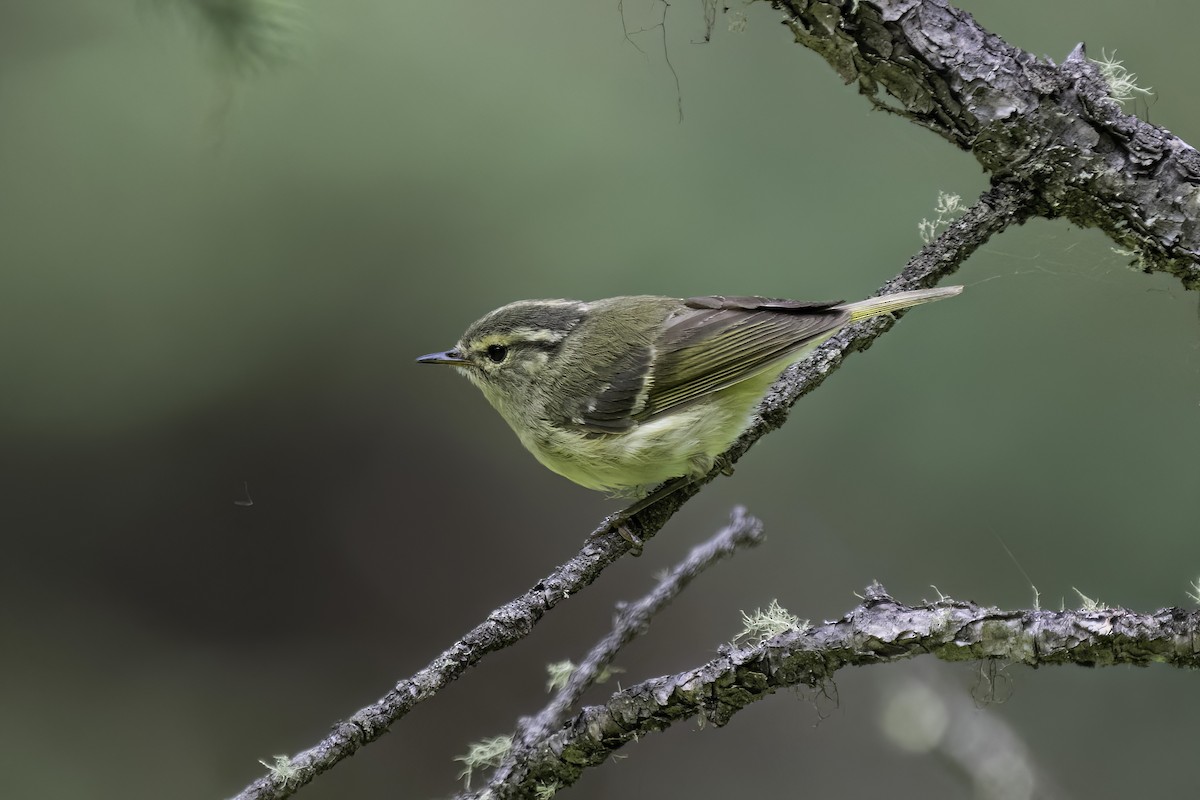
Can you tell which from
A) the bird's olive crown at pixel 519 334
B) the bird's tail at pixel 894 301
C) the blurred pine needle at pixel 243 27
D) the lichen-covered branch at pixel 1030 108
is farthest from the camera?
the bird's olive crown at pixel 519 334

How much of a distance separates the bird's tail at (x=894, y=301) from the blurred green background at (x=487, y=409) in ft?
0.98

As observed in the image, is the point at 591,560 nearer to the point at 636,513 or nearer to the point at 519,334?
the point at 636,513

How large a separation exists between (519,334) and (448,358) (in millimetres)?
160

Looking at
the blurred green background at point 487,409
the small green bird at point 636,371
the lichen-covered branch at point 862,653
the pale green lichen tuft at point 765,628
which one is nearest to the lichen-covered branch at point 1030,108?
the blurred green background at point 487,409

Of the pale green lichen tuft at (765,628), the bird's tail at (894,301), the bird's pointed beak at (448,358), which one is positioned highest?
the bird's tail at (894,301)

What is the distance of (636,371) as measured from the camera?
1746 millimetres

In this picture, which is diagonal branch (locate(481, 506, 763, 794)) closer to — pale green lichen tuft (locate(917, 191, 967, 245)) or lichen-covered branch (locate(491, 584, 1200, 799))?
lichen-covered branch (locate(491, 584, 1200, 799))

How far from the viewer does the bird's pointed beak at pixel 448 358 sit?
1583 mm

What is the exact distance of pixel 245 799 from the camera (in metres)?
1.17

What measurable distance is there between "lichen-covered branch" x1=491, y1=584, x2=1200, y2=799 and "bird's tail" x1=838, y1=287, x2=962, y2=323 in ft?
1.74

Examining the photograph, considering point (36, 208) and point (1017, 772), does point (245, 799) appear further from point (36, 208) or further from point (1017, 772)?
point (1017, 772)

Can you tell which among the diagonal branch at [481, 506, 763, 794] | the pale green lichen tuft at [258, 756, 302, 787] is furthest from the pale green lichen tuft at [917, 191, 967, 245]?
the pale green lichen tuft at [258, 756, 302, 787]

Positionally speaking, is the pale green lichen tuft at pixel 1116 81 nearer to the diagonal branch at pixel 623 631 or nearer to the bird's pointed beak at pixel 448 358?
the diagonal branch at pixel 623 631

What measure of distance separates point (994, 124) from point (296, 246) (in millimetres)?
1298
